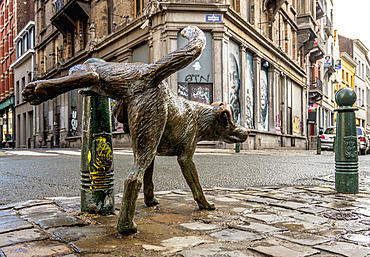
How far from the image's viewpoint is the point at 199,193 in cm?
266

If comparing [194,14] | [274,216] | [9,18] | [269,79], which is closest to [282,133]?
[269,79]

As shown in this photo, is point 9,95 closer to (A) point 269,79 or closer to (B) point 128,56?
(B) point 128,56

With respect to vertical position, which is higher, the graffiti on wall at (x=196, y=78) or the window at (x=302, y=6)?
the window at (x=302, y=6)

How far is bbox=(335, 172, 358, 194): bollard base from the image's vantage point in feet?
12.7

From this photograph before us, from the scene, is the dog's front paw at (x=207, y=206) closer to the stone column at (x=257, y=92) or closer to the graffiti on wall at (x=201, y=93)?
the graffiti on wall at (x=201, y=93)

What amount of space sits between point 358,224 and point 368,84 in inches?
2730

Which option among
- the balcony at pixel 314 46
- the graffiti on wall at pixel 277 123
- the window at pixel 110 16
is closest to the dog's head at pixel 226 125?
the graffiti on wall at pixel 277 123

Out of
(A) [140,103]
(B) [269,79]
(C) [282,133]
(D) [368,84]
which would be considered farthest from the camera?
(D) [368,84]

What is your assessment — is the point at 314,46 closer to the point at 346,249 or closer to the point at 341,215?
the point at 341,215

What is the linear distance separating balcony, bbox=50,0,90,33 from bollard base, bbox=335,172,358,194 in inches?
901

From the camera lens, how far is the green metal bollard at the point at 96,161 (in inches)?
101

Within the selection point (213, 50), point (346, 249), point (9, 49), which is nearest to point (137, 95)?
point (346, 249)

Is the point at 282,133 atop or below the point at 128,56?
below

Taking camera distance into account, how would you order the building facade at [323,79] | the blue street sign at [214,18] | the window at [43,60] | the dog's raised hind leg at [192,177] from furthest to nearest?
the window at [43,60], the building facade at [323,79], the blue street sign at [214,18], the dog's raised hind leg at [192,177]
